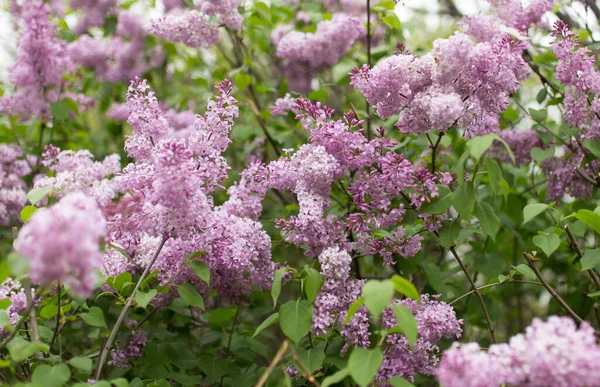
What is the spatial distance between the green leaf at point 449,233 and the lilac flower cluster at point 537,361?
702 millimetres

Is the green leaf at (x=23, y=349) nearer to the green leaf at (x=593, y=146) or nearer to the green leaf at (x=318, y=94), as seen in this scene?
the green leaf at (x=318, y=94)

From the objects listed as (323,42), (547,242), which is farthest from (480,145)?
(323,42)

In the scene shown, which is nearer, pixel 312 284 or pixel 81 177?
pixel 312 284

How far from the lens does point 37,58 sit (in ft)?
10.7

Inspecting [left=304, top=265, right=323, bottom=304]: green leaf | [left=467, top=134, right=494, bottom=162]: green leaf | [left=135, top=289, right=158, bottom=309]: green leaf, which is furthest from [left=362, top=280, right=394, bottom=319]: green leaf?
[left=135, top=289, right=158, bottom=309]: green leaf

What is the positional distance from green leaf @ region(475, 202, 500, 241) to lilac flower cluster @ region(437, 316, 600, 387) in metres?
0.67

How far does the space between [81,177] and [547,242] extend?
82.1 inches

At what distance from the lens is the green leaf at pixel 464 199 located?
1963 millimetres

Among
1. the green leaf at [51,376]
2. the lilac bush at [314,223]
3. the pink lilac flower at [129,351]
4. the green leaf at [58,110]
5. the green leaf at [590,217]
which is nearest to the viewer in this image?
the lilac bush at [314,223]

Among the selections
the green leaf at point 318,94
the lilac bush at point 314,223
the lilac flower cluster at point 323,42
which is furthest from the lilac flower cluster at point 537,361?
the lilac flower cluster at point 323,42

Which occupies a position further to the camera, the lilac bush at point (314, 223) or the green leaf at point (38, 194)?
the green leaf at point (38, 194)

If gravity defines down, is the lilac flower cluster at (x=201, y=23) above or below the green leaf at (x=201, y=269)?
above

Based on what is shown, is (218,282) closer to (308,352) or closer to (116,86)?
(308,352)

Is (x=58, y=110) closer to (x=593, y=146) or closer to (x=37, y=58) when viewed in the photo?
(x=37, y=58)
